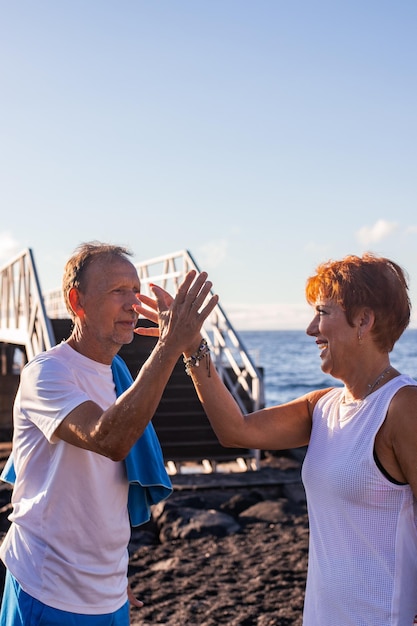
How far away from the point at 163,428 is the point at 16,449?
22.9 ft

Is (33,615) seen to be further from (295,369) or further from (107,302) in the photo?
(295,369)

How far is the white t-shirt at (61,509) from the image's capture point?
7.39 feet

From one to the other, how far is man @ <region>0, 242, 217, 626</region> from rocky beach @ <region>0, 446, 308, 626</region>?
2556 millimetres

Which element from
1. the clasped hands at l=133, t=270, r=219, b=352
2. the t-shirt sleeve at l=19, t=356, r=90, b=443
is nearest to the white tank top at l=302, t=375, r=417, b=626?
the clasped hands at l=133, t=270, r=219, b=352

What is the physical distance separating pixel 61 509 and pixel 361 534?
0.83m

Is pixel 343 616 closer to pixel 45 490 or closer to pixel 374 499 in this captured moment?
pixel 374 499

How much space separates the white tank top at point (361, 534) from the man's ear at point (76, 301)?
83 cm

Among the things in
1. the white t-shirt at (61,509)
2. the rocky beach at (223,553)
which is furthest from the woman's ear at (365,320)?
the rocky beach at (223,553)

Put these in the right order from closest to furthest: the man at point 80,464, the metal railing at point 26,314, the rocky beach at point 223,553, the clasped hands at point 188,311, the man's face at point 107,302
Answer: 1. the clasped hands at point 188,311
2. the man at point 80,464
3. the man's face at point 107,302
4. the rocky beach at point 223,553
5. the metal railing at point 26,314

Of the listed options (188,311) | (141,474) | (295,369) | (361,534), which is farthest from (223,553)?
(295,369)

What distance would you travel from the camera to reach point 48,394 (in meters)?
2.23

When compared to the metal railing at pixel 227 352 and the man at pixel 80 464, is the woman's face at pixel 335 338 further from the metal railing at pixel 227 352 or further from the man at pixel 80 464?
the metal railing at pixel 227 352

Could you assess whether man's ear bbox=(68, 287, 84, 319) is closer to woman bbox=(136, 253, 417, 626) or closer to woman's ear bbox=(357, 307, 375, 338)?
woman bbox=(136, 253, 417, 626)

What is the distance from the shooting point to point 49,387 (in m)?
2.24
